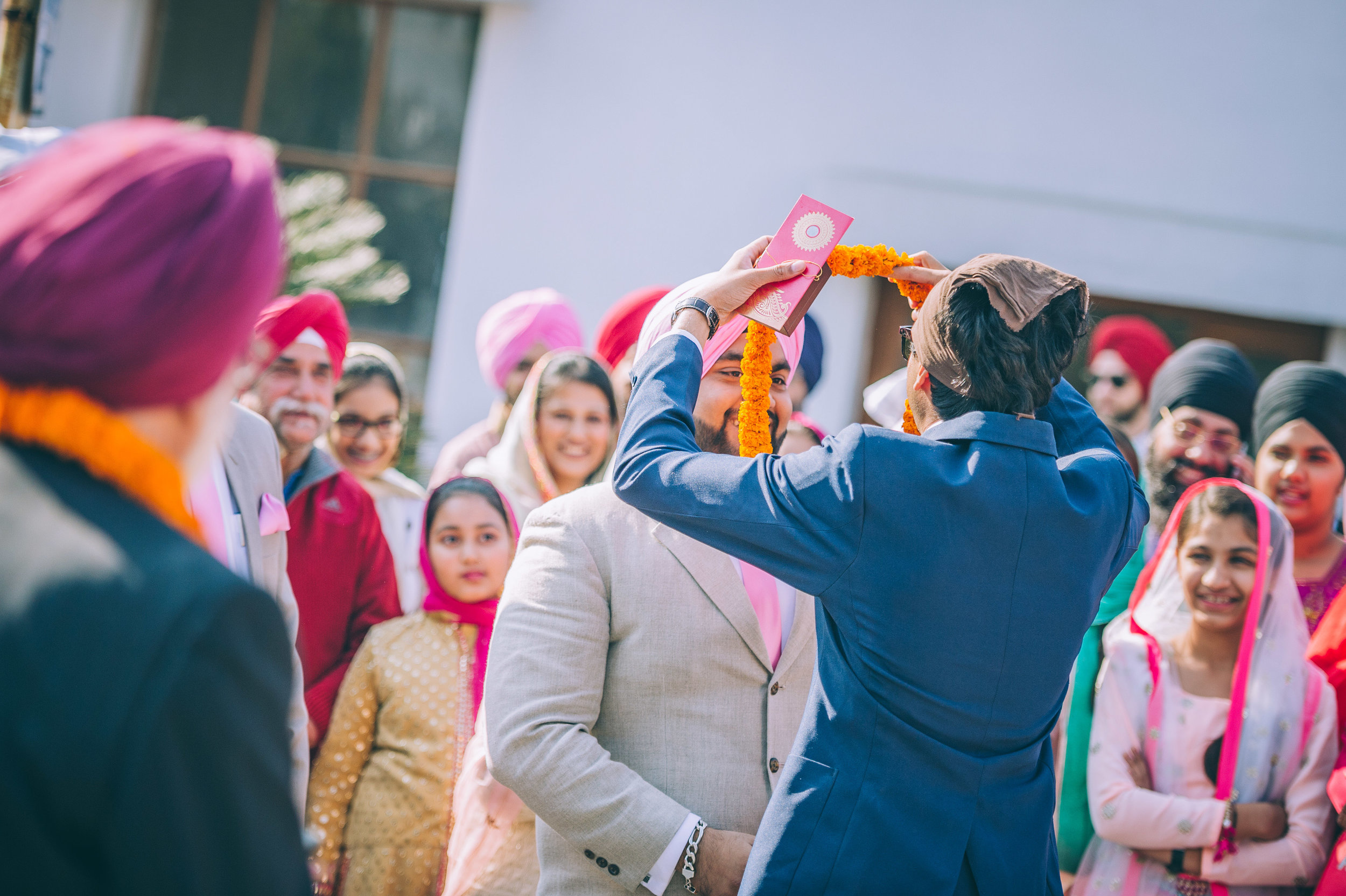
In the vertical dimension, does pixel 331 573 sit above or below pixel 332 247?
below

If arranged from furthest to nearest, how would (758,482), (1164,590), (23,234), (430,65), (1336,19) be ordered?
1. (430,65)
2. (1336,19)
3. (1164,590)
4. (758,482)
5. (23,234)

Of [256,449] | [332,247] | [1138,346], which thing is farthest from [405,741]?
[1138,346]

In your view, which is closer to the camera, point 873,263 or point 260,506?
point 873,263

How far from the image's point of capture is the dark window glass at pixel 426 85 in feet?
21.3

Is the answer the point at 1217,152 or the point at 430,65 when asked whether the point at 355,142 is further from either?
the point at 1217,152

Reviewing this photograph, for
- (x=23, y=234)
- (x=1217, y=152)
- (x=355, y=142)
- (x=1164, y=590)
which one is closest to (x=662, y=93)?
(x=355, y=142)

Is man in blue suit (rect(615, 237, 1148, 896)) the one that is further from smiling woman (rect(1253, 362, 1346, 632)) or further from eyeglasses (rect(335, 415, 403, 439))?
eyeglasses (rect(335, 415, 403, 439))

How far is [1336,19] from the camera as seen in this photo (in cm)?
605

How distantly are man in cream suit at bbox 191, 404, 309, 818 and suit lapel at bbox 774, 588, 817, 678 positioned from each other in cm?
101

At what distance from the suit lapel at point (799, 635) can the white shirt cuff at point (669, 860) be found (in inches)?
12.5

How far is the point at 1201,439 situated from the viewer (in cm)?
378

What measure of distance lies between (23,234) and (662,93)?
5543 millimetres

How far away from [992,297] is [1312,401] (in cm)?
250

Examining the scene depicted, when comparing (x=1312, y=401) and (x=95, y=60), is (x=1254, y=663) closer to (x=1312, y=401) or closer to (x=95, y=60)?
(x=1312, y=401)
